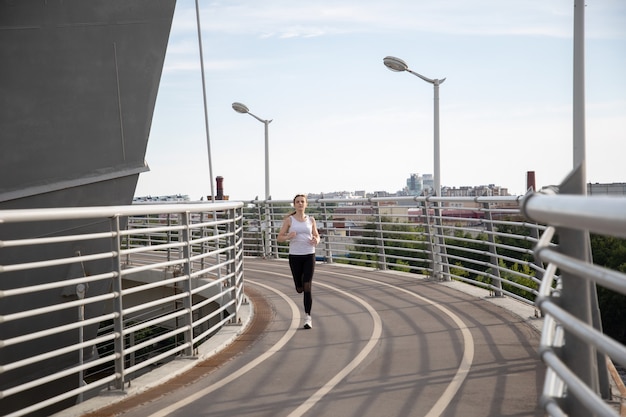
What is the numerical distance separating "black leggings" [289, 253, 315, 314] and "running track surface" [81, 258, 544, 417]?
49 centimetres

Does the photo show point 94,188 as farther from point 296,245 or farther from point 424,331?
point 424,331

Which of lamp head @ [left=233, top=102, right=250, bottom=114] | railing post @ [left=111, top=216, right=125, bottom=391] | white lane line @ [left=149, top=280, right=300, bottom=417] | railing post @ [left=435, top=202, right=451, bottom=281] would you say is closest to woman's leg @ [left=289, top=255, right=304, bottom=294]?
white lane line @ [left=149, top=280, right=300, bottom=417]

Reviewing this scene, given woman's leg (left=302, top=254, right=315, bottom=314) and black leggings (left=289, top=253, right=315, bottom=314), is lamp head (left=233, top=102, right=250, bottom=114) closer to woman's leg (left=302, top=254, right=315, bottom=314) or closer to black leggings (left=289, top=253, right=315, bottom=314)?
black leggings (left=289, top=253, right=315, bottom=314)

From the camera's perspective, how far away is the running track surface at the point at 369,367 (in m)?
7.29

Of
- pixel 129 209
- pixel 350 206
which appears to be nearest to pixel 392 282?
pixel 350 206

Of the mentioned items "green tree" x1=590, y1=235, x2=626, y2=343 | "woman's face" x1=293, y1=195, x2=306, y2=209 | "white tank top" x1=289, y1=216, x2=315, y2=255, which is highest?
"woman's face" x1=293, y1=195, x2=306, y2=209

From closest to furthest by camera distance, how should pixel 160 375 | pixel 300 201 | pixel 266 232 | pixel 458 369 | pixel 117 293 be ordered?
pixel 117 293
pixel 160 375
pixel 458 369
pixel 300 201
pixel 266 232

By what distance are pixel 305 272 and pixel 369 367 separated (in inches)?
125

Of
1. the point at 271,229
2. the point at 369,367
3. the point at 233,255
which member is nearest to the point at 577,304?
the point at 369,367

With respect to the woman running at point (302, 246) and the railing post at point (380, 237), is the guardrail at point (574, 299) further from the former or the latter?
the railing post at point (380, 237)

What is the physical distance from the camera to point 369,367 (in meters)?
9.02

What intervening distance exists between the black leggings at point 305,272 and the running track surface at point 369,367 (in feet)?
1.60

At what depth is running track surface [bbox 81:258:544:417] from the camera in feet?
23.9

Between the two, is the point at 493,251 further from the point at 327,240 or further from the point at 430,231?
the point at 327,240
